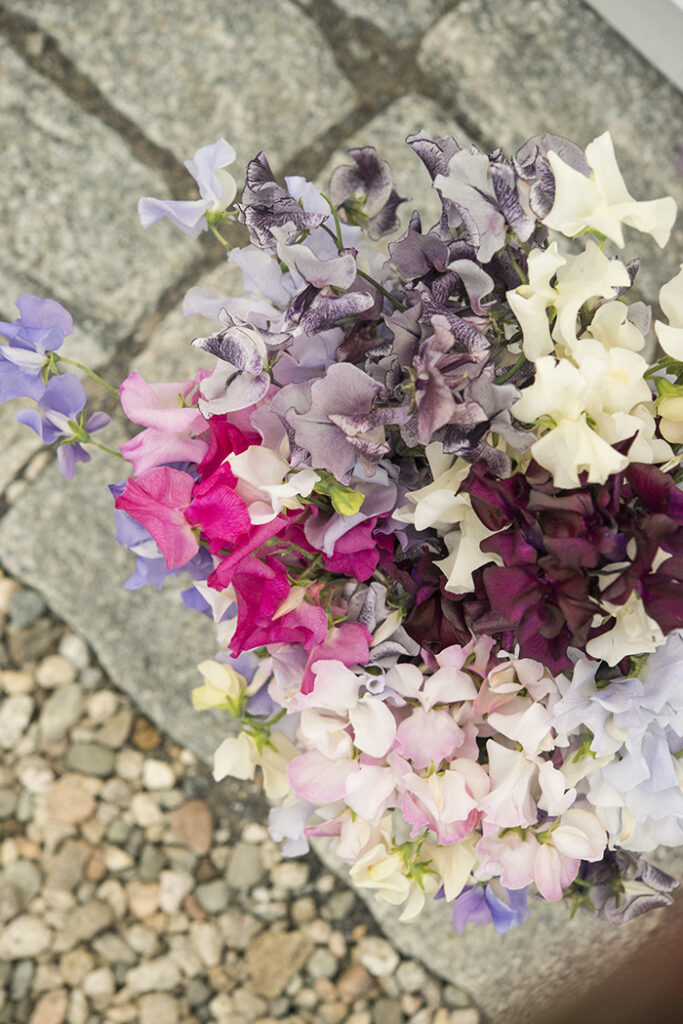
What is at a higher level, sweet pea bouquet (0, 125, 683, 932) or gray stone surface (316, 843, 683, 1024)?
sweet pea bouquet (0, 125, 683, 932)

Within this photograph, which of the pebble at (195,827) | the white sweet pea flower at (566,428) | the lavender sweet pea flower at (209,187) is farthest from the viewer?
the pebble at (195,827)

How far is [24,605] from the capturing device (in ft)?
3.28

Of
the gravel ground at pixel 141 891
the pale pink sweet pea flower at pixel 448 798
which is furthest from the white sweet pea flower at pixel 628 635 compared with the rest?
the gravel ground at pixel 141 891

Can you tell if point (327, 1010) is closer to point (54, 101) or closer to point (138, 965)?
point (138, 965)

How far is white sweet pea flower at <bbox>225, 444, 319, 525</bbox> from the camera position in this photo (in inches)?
16.4

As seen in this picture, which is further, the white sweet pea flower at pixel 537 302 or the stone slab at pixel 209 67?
the stone slab at pixel 209 67

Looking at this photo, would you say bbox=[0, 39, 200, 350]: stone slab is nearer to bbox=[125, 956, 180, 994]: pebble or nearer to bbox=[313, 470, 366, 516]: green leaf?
bbox=[313, 470, 366, 516]: green leaf

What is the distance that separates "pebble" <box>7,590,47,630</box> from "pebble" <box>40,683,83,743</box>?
10cm

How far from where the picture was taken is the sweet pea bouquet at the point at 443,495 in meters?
0.40

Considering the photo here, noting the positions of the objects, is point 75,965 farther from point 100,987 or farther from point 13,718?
point 13,718

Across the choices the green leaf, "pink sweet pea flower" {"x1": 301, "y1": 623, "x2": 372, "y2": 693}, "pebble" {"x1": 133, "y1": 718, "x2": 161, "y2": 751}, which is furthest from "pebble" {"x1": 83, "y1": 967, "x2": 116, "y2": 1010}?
the green leaf

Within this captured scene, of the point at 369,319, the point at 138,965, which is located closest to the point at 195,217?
the point at 369,319

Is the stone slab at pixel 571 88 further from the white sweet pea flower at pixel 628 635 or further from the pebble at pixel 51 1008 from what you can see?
the pebble at pixel 51 1008

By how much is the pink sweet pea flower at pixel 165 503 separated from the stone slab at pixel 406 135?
558mm
